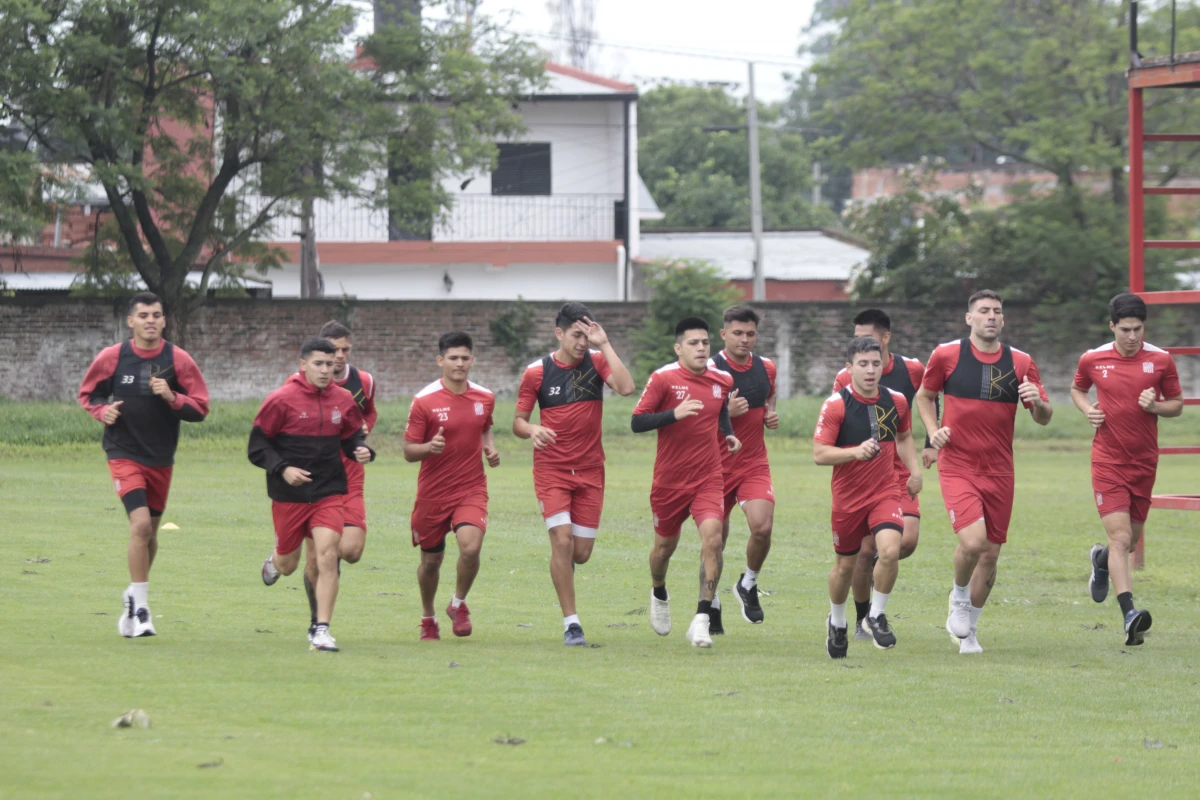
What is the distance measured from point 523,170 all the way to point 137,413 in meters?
32.9

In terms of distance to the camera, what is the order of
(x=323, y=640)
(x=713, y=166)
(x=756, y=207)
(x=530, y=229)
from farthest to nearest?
(x=713, y=166), (x=756, y=207), (x=530, y=229), (x=323, y=640)

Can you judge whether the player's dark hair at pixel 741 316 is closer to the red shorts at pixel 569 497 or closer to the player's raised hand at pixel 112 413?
the red shorts at pixel 569 497

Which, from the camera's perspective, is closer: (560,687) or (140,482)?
(560,687)

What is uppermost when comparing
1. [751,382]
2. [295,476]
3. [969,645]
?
[751,382]

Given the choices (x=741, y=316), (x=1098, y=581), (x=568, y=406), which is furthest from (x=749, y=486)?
(x=1098, y=581)

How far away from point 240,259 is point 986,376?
2523cm

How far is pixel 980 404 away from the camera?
10602 mm

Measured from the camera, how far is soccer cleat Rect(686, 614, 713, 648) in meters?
10.1

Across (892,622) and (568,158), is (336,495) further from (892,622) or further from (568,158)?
(568,158)

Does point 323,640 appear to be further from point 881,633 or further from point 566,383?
point 881,633

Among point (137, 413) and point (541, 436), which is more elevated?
point (137, 413)

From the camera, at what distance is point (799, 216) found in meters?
69.1

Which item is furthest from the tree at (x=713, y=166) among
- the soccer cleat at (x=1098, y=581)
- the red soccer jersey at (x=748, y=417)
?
the red soccer jersey at (x=748, y=417)

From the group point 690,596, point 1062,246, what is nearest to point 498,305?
point 1062,246
